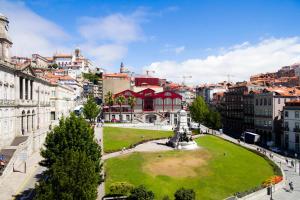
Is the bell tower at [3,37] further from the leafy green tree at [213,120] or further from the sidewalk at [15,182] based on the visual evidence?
the leafy green tree at [213,120]

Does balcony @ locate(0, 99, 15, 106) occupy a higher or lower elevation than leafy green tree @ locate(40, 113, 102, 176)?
higher

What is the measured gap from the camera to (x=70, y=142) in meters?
43.2

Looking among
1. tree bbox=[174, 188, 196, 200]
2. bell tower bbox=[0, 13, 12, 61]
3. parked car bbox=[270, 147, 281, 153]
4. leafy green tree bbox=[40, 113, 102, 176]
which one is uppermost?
bell tower bbox=[0, 13, 12, 61]

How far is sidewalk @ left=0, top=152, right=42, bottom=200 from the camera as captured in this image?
40.8m

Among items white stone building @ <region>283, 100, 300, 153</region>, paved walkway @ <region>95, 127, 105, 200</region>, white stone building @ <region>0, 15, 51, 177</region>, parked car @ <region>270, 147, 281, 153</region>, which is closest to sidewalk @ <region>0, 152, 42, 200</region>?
white stone building @ <region>0, 15, 51, 177</region>

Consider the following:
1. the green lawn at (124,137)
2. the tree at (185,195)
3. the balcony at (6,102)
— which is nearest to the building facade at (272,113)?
the green lawn at (124,137)

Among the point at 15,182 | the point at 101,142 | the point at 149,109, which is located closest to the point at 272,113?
the point at 149,109

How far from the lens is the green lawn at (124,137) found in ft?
224

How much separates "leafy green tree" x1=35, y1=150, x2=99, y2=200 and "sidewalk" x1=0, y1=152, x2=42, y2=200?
1213cm

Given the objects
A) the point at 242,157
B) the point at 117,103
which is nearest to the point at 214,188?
the point at 242,157

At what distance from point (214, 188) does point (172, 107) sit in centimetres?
7950

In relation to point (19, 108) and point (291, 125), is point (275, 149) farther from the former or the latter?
point (19, 108)

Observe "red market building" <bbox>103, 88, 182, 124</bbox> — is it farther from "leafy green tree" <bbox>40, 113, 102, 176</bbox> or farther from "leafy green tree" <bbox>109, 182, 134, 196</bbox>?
"leafy green tree" <bbox>109, 182, 134, 196</bbox>

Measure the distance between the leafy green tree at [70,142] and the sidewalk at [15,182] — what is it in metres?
4.37
